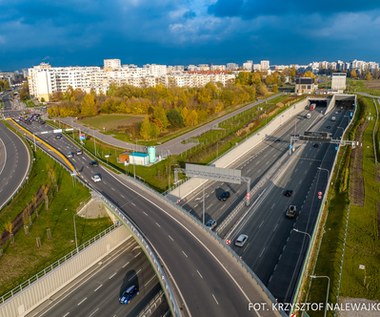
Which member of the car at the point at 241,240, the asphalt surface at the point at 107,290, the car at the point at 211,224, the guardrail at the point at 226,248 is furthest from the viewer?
the car at the point at 211,224

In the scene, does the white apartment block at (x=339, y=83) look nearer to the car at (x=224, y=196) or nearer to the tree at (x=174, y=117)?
the tree at (x=174, y=117)

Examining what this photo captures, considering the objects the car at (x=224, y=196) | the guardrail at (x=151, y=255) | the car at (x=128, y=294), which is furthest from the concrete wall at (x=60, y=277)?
the car at (x=224, y=196)

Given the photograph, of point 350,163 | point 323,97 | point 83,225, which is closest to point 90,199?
point 83,225

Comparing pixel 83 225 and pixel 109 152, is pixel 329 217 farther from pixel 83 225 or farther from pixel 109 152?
pixel 109 152

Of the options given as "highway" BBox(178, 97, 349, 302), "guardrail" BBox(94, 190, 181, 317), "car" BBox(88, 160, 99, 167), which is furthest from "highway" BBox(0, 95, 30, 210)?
"highway" BBox(178, 97, 349, 302)

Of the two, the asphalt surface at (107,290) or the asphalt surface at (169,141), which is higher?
the asphalt surface at (169,141)

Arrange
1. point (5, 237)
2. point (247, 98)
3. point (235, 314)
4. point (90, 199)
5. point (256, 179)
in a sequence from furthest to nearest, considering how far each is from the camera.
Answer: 1. point (247, 98)
2. point (256, 179)
3. point (90, 199)
4. point (5, 237)
5. point (235, 314)
